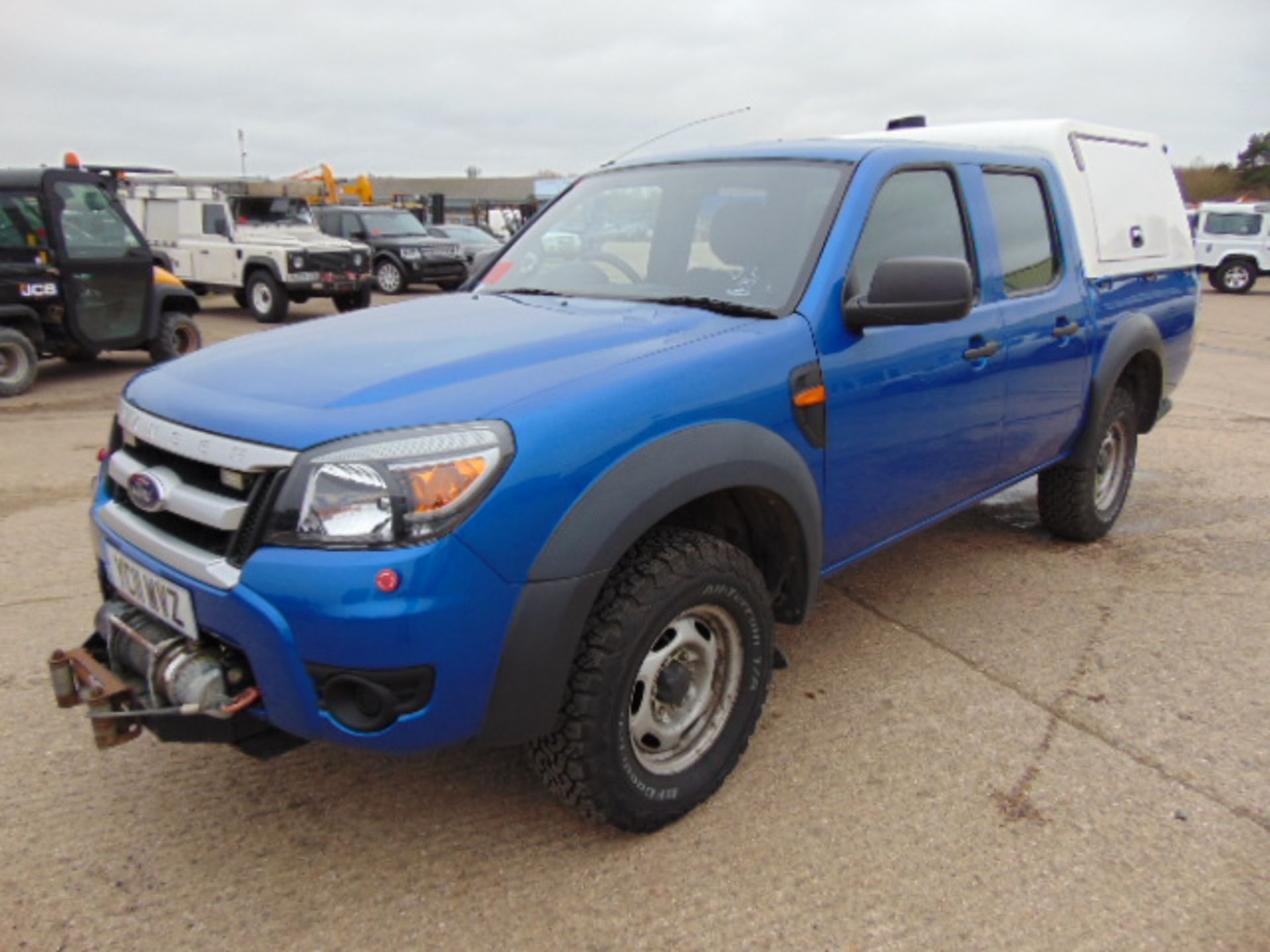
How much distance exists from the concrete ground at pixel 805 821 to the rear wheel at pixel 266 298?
11.5 meters

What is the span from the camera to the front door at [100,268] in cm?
913

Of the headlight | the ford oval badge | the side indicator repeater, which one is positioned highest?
the side indicator repeater

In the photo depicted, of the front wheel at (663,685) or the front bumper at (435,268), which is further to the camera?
the front bumper at (435,268)

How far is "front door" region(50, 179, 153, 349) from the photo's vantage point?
9133mm

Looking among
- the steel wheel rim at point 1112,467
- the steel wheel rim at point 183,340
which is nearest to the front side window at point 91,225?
the steel wheel rim at point 183,340

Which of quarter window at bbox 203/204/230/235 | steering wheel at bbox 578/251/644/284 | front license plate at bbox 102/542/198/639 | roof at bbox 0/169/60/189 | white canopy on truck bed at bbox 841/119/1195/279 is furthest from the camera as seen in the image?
quarter window at bbox 203/204/230/235

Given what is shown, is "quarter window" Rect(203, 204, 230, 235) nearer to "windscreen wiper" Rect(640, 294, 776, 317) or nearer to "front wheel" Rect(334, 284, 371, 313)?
"front wheel" Rect(334, 284, 371, 313)

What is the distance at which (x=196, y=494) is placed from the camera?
228 centimetres

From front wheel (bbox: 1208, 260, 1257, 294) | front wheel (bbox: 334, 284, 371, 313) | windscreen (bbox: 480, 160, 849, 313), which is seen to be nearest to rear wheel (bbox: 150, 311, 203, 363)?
front wheel (bbox: 334, 284, 371, 313)

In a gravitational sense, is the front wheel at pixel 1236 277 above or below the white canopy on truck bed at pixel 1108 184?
below

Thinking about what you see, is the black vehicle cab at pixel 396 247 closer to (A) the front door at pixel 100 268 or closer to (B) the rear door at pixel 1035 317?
(A) the front door at pixel 100 268

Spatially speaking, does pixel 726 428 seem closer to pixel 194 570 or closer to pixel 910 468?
pixel 910 468

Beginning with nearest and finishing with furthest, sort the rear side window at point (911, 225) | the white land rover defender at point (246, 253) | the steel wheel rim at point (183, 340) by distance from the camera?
the rear side window at point (911, 225) → the steel wheel rim at point (183, 340) → the white land rover defender at point (246, 253)

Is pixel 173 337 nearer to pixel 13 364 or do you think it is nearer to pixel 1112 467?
pixel 13 364
